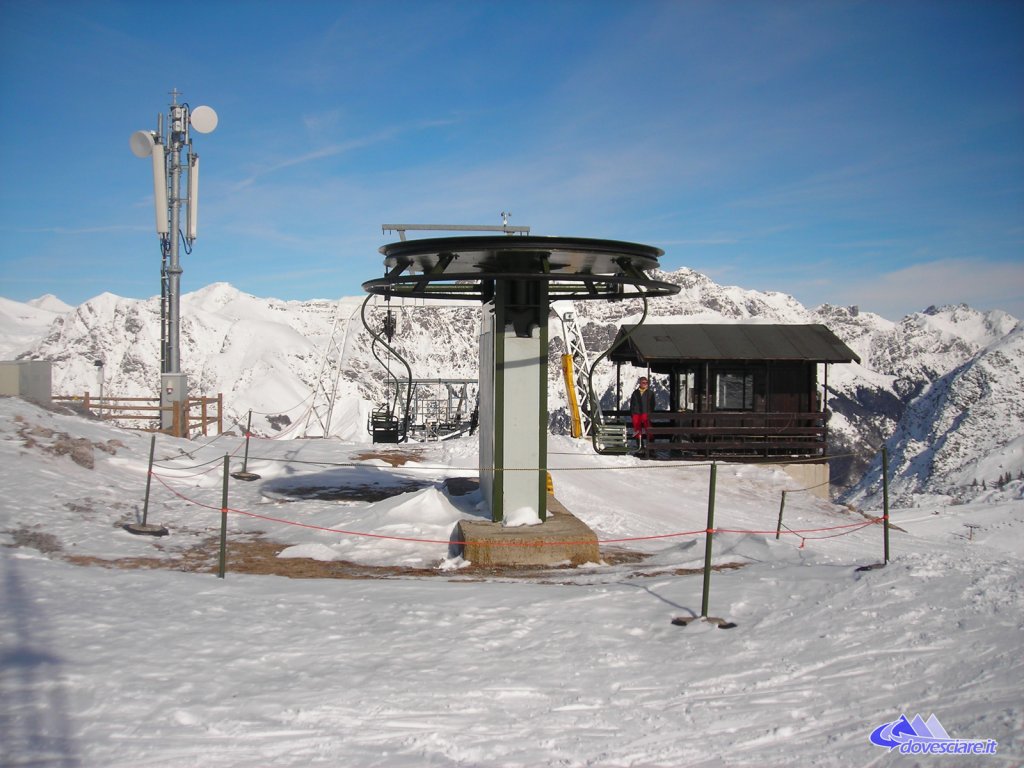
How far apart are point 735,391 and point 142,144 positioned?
60.0 ft

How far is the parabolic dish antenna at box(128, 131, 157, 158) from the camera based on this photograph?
76.8 feet

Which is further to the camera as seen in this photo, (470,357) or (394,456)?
(470,357)

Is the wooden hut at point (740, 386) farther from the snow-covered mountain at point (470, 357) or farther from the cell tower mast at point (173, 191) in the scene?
the cell tower mast at point (173, 191)

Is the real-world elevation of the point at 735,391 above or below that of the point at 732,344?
below

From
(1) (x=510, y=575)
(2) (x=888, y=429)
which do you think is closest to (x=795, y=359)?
(1) (x=510, y=575)

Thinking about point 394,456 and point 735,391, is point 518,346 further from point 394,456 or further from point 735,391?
point 735,391

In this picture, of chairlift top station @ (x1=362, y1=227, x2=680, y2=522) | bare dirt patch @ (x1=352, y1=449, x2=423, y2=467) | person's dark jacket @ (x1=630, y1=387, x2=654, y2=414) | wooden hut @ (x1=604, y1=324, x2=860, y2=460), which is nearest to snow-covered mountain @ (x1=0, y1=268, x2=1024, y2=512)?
A: wooden hut @ (x1=604, y1=324, x2=860, y2=460)

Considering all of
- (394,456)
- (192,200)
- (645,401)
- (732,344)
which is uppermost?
(192,200)

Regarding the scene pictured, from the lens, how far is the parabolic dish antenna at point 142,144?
76.8 feet

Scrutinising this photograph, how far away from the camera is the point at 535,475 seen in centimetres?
1090

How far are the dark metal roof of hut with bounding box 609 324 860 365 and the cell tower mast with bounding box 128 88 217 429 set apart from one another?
12811 mm

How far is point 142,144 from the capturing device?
23562mm

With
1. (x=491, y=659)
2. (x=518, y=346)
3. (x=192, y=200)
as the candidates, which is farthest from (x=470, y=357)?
(x=491, y=659)

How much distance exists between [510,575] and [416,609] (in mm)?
2255
